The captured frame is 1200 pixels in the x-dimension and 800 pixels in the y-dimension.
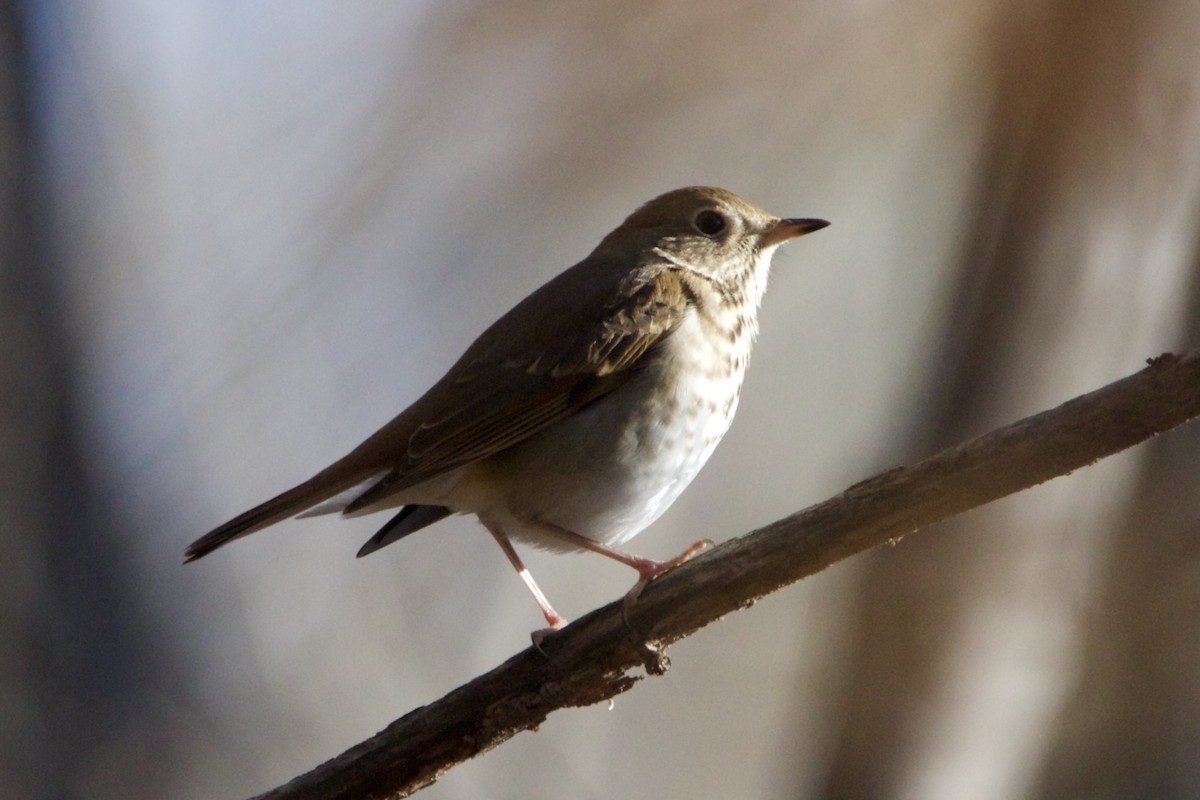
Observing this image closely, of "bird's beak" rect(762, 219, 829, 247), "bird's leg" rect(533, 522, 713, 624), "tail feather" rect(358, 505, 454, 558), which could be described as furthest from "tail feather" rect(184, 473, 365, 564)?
"bird's beak" rect(762, 219, 829, 247)

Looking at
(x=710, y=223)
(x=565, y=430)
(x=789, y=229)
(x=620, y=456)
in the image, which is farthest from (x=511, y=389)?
(x=789, y=229)

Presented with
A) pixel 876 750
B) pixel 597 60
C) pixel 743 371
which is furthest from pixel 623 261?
pixel 876 750

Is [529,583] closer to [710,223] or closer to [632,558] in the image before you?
[632,558]

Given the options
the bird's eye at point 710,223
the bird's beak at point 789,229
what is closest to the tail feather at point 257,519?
the bird's eye at point 710,223

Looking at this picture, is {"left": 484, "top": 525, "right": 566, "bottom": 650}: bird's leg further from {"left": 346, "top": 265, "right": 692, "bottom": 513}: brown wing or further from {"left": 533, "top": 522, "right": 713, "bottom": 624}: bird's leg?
{"left": 346, "top": 265, "right": 692, "bottom": 513}: brown wing

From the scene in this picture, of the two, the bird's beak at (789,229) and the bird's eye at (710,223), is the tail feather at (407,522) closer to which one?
the bird's eye at (710,223)

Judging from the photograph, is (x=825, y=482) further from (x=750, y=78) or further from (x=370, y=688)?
(x=370, y=688)
